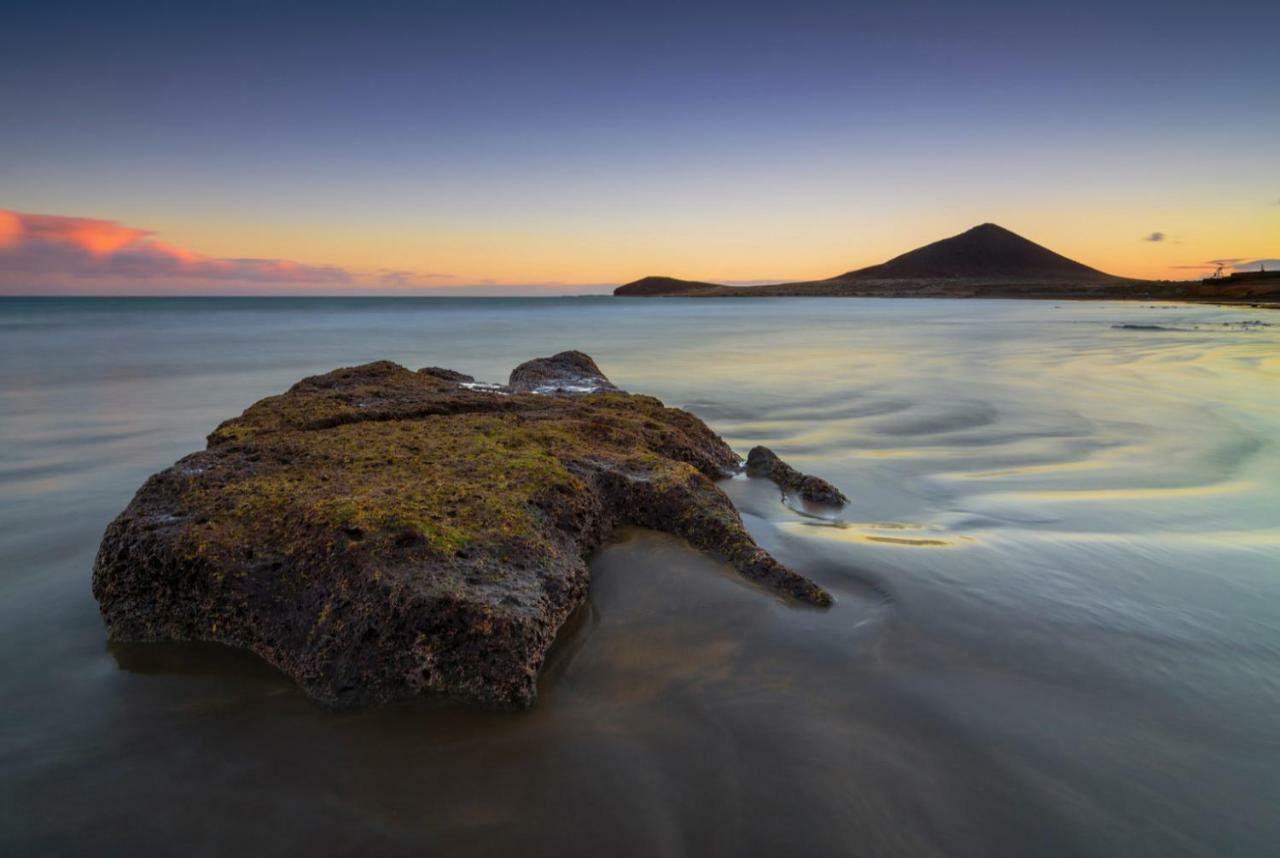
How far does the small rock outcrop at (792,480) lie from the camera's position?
4793 millimetres

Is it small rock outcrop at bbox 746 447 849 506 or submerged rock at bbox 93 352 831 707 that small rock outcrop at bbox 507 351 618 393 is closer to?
small rock outcrop at bbox 746 447 849 506

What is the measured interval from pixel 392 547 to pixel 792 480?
3.18m

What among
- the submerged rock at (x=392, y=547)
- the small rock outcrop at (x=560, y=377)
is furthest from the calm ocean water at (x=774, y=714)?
the small rock outcrop at (x=560, y=377)

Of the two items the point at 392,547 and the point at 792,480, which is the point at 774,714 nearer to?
the point at 392,547

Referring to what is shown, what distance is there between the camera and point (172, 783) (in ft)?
6.91

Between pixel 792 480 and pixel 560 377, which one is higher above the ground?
pixel 560 377

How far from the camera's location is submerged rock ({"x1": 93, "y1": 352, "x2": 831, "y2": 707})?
2.35 meters

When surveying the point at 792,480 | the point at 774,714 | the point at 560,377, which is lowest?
the point at 774,714

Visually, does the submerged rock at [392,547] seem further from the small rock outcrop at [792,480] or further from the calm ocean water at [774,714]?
the small rock outcrop at [792,480]

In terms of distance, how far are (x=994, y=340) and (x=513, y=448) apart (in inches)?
882

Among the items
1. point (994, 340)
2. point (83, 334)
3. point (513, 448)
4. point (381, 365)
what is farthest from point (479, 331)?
point (513, 448)

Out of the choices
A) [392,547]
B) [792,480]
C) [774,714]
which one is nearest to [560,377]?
[792,480]

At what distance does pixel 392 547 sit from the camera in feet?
8.41

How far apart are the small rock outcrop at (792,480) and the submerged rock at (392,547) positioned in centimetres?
112
